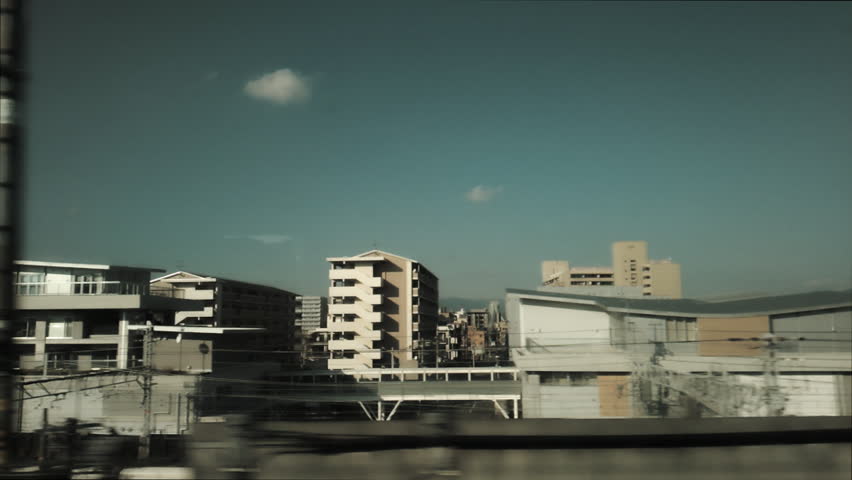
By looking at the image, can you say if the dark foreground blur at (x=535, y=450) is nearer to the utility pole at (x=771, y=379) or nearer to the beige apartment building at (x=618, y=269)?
the utility pole at (x=771, y=379)

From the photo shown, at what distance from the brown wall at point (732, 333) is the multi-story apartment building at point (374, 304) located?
2970 centimetres

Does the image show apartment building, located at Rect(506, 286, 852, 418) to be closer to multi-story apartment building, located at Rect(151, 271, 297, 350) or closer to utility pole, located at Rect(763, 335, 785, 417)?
utility pole, located at Rect(763, 335, 785, 417)

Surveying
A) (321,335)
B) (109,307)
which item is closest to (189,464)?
(109,307)

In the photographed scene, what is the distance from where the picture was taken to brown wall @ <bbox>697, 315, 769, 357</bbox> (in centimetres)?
338

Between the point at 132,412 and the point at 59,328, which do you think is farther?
the point at 59,328

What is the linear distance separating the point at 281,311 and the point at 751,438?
3602cm

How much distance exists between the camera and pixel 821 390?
112 inches

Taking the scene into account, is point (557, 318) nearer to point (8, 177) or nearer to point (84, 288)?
point (8, 177)

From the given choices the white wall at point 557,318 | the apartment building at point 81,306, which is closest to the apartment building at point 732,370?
the white wall at point 557,318

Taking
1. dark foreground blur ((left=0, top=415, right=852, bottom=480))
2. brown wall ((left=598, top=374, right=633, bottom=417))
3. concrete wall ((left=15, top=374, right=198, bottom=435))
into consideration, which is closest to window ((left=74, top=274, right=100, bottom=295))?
concrete wall ((left=15, top=374, right=198, bottom=435))

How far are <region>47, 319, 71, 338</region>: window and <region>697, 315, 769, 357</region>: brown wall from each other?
67.5 feet

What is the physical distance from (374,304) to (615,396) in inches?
1304

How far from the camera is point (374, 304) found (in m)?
35.9

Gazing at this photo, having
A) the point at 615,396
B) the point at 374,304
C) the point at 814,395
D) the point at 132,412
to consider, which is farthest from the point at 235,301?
the point at 814,395
